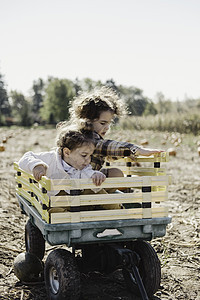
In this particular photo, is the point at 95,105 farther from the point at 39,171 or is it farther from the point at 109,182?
the point at 109,182

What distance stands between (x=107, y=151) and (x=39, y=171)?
80 cm

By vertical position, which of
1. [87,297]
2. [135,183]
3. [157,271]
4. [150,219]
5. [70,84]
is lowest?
[87,297]

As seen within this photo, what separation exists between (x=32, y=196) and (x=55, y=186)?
2.77 ft

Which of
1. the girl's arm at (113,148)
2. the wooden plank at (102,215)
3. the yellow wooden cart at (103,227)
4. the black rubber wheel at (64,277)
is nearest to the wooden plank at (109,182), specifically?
the yellow wooden cart at (103,227)

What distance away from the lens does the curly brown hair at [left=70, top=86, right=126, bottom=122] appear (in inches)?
146

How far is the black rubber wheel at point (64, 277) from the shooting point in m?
2.58

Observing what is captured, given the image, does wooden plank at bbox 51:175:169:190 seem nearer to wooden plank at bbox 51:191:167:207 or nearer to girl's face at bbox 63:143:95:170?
wooden plank at bbox 51:191:167:207

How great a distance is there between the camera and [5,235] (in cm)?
423

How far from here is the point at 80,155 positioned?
2957mm

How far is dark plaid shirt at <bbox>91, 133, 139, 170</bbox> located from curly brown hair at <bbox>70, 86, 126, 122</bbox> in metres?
0.26

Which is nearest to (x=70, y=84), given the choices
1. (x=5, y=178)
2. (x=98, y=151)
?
(x=5, y=178)

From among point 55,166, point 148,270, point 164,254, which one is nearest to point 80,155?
point 55,166

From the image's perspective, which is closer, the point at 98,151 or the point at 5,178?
the point at 98,151

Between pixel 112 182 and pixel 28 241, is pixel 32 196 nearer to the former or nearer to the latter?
pixel 28 241
